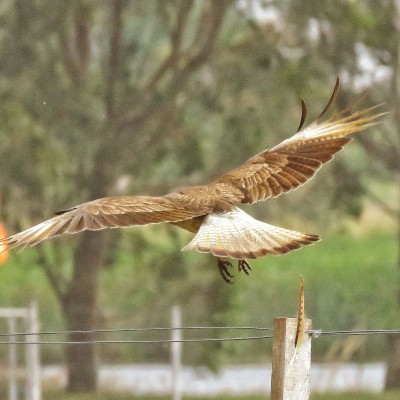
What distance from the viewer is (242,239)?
7.08 metres

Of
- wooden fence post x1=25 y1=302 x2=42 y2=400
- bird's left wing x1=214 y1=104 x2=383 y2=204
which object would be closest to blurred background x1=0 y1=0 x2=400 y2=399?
wooden fence post x1=25 y1=302 x2=42 y2=400

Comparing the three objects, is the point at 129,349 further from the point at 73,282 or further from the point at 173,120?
the point at 173,120

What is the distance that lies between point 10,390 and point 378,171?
777cm

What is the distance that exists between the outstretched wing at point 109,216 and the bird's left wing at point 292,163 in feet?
2.23

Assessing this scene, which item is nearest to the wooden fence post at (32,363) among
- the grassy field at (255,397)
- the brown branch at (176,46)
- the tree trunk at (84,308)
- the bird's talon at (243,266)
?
the tree trunk at (84,308)

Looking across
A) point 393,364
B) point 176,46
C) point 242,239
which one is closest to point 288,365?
point 242,239

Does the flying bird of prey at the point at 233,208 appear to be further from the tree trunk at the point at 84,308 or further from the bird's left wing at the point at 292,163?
the tree trunk at the point at 84,308

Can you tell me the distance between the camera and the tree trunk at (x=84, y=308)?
61.9 feet

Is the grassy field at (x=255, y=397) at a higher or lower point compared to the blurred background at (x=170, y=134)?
lower

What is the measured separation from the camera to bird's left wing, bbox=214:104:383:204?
26.9 ft

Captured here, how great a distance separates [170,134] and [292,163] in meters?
12.0

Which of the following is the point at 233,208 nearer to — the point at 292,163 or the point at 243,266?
the point at 243,266

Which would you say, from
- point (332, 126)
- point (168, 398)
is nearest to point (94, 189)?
point (168, 398)

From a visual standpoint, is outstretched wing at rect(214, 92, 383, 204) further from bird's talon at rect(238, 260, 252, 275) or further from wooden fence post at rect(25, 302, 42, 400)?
wooden fence post at rect(25, 302, 42, 400)
